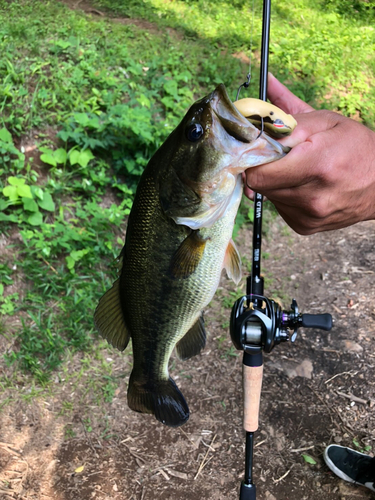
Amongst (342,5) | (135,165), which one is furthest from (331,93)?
(342,5)

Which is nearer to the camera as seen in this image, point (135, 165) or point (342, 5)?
point (135, 165)

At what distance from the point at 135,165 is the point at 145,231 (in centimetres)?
285

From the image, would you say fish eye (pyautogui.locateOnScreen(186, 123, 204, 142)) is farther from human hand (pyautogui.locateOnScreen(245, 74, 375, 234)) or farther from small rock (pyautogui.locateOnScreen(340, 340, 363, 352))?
small rock (pyautogui.locateOnScreen(340, 340, 363, 352))

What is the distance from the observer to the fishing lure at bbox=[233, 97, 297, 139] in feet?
4.24

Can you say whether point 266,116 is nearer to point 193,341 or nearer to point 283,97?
point 283,97

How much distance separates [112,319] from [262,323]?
63cm

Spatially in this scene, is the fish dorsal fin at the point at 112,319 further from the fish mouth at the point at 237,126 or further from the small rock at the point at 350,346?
the small rock at the point at 350,346

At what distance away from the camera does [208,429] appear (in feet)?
10.3

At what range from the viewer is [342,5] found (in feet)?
33.4

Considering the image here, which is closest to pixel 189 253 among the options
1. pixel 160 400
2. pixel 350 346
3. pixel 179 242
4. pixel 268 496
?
pixel 179 242

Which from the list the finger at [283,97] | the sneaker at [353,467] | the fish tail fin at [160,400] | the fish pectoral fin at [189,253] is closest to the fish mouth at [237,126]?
the fish pectoral fin at [189,253]

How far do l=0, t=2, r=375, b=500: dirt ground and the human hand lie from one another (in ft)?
6.50

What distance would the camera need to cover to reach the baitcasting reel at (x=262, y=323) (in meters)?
1.80

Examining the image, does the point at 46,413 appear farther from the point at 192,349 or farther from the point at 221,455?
the point at 192,349
